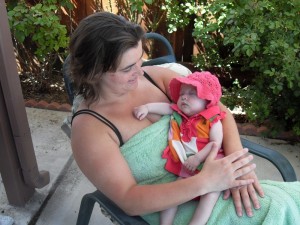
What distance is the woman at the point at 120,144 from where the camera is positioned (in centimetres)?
124

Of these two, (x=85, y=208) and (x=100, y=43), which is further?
(x=85, y=208)

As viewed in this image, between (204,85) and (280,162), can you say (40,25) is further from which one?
→ (280,162)

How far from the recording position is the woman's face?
49.9 inches

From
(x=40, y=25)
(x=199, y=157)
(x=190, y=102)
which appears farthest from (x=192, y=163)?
(x=40, y=25)

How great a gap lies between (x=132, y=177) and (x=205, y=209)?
30cm

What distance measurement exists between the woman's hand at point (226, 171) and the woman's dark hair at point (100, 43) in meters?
0.50

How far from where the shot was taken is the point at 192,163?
4.58 feet

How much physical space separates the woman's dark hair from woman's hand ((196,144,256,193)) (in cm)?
50

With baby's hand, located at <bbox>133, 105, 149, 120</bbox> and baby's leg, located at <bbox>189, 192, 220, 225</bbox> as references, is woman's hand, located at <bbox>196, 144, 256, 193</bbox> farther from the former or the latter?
baby's hand, located at <bbox>133, 105, 149, 120</bbox>

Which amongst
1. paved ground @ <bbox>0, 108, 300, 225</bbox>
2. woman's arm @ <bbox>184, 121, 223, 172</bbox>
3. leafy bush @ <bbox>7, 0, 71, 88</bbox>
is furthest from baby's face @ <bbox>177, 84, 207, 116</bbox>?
leafy bush @ <bbox>7, 0, 71, 88</bbox>

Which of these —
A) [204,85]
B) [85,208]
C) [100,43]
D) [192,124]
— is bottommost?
[85,208]

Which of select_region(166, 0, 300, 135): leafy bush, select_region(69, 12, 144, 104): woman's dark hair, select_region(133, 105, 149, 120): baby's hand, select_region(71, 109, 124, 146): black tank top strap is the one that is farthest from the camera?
select_region(166, 0, 300, 135): leafy bush

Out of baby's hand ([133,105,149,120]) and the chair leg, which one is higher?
baby's hand ([133,105,149,120])

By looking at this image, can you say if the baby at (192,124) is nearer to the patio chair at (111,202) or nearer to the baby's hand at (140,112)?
the baby's hand at (140,112)
